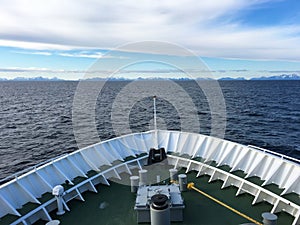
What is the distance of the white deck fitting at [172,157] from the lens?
947 centimetres

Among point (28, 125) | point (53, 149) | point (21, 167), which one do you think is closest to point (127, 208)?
point (21, 167)

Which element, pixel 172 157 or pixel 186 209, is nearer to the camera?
pixel 186 209

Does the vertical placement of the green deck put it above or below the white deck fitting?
below

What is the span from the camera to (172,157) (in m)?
14.0

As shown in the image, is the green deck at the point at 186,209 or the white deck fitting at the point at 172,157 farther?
the white deck fitting at the point at 172,157

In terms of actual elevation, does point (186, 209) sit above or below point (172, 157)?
below

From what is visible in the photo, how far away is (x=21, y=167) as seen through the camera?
28062mm

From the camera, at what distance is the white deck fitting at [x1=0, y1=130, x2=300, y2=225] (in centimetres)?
947

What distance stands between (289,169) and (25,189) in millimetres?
9550

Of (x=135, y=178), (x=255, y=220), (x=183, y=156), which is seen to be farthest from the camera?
(x=183, y=156)

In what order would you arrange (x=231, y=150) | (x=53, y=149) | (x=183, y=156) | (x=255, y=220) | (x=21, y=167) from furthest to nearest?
(x=53, y=149) < (x=21, y=167) < (x=183, y=156) < (x=231, y=150) < (x=255, y=220)

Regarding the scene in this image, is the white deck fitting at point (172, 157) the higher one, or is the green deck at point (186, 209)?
the white deck fitting at point (172, 157)

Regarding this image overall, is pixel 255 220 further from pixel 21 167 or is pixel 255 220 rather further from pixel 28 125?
pixel 28 125

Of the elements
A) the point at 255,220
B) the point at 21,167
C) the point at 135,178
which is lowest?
the point at 21,167
